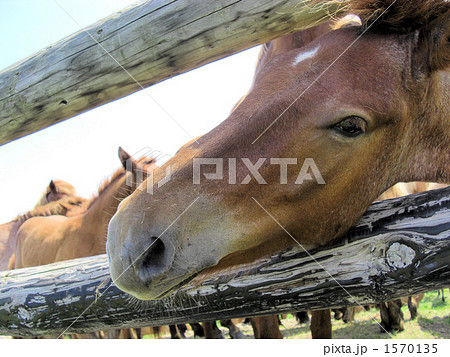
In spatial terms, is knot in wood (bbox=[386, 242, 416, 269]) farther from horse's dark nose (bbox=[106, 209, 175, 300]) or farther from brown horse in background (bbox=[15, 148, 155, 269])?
brown horse in background (bbox=[15, 148, 155, 269])

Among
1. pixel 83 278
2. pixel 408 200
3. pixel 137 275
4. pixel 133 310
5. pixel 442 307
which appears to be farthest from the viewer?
pixel 442 307

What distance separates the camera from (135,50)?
2.04 m

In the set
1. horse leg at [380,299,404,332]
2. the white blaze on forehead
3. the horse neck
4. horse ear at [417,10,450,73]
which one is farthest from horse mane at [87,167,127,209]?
horse leg at [380,299,404,332]

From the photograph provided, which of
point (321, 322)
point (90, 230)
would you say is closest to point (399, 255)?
point (321, 322)

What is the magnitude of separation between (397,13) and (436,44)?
26 cm

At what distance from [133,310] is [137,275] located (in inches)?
21.8

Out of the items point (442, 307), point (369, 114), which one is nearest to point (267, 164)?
point (369, 114)

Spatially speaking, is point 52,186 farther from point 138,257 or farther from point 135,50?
point 138,257

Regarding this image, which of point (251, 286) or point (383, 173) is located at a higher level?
point (383, 173)

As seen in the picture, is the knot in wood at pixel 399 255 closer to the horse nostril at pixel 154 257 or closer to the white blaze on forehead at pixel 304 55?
the horse nostril at pixel 154 257

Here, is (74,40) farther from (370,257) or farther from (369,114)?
(370,257)

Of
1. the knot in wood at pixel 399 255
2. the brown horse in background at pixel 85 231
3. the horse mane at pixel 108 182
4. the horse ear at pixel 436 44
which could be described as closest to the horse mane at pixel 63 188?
the brown horse in background at pixel 85 231

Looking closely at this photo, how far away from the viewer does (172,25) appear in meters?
1.97

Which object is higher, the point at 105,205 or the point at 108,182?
the point at 108,182
